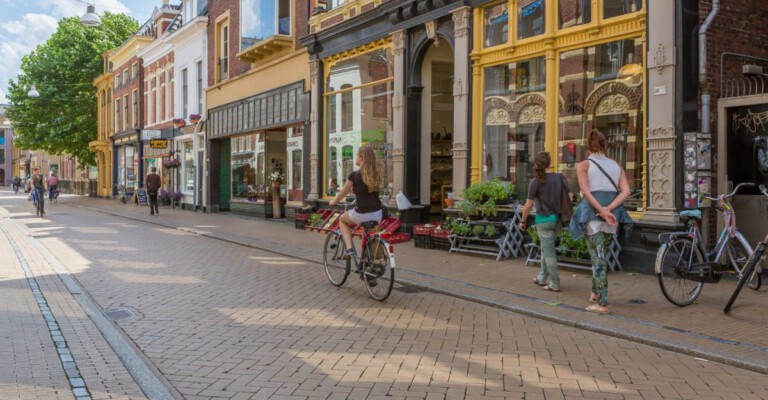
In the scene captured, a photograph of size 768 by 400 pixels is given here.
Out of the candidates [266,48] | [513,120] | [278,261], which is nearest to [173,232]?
[278,261]

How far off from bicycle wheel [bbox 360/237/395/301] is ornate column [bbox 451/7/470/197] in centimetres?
516

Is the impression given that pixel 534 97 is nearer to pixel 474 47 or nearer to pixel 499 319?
pixel 474 47

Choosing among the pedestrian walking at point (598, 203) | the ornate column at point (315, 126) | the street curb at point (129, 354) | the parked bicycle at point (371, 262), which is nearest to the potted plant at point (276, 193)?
the ornate column at point (315, 126)

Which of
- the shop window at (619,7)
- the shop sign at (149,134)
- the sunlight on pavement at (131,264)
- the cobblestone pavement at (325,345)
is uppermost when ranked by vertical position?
the shop window at (619,7)

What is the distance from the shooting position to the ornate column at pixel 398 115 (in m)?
14.3

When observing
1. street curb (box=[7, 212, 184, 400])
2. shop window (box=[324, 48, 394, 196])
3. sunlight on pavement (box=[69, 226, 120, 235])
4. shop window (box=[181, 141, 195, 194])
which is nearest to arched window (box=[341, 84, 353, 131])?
shop window (box=[324, 48, 394, 196])

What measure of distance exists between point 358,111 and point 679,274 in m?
10.7

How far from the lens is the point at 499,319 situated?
6.64 metres

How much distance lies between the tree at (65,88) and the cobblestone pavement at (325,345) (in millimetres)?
38757

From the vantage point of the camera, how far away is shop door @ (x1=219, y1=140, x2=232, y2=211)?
25.6m

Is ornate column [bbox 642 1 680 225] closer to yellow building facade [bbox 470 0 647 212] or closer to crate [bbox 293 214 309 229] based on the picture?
yellow building facade [bbox 470 0 647 212]

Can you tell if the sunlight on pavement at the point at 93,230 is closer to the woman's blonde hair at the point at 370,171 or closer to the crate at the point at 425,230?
the crate at the point at 425,230

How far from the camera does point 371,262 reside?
765 cm

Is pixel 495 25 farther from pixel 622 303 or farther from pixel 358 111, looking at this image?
pixel 622 303
